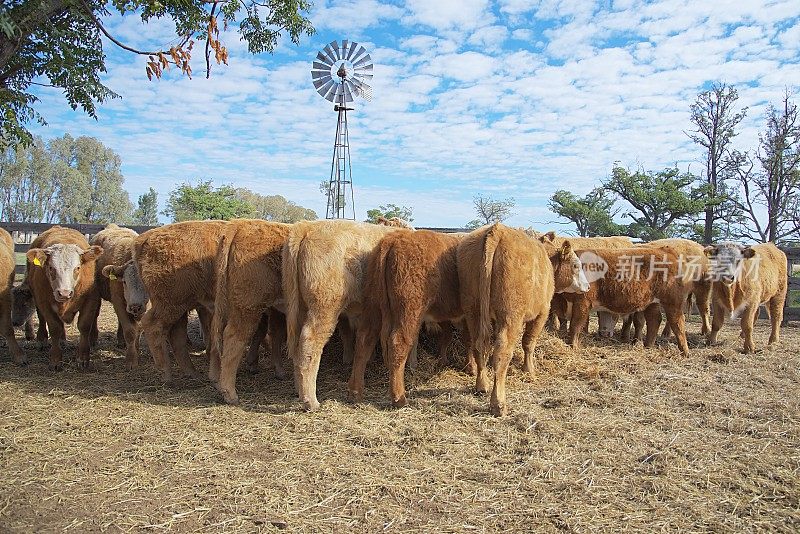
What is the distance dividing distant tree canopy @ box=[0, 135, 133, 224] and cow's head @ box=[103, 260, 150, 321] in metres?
51.7

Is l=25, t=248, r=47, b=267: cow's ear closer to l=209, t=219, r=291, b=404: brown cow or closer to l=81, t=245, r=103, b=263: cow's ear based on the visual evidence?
l=81, t=245, r=103, b=263: cow's ear

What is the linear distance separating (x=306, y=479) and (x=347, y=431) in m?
0.96

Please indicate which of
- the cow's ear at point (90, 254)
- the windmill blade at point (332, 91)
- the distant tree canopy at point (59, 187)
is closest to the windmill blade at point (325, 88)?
the windmill blade at point (332, 91)

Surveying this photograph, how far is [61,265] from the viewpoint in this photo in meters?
7.03

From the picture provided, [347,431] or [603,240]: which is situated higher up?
[603,240]

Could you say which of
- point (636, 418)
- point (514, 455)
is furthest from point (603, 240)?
point (514, 455)

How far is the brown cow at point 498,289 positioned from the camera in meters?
5.32

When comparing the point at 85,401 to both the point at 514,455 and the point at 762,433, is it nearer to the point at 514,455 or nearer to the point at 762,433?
the point at 514,455

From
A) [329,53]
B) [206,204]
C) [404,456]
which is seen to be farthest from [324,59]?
[404,456]

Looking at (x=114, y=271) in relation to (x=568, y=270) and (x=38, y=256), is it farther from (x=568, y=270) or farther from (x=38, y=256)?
(x=568, y=270)

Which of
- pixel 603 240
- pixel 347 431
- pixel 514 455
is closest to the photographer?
pixel 514 455

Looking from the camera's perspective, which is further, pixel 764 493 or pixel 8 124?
pixel 8 124

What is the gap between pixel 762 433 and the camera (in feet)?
16.0

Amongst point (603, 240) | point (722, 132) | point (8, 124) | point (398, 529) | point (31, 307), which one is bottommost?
point (398, 529)
